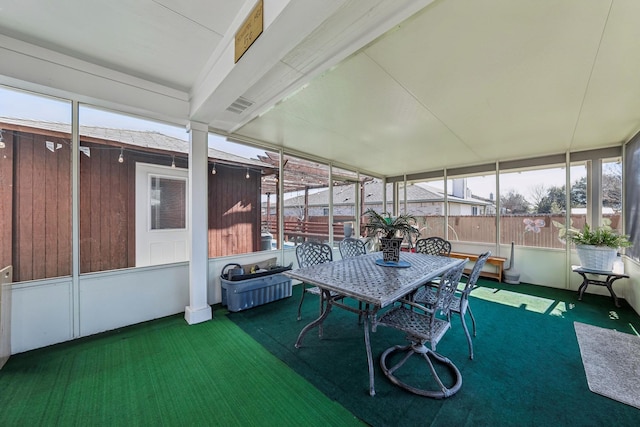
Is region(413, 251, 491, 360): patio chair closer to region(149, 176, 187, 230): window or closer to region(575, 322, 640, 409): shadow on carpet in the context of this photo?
region(575, 322, 640, 409): shadow on carpet

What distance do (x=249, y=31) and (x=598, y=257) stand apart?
208 inches

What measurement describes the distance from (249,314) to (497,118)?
398 cm

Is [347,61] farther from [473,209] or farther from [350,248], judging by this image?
[473,209]

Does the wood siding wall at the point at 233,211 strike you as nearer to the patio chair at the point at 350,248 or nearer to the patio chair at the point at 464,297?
the patio chair at the point at 350,248

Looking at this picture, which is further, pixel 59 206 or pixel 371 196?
pixel 371 196

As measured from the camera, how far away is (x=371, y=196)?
6559 millimetres

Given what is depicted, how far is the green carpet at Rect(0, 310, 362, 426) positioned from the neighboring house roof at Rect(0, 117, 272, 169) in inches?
83.1

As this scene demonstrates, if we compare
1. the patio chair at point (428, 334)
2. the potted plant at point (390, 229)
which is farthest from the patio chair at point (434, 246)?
the patio chair at point (428, 334)

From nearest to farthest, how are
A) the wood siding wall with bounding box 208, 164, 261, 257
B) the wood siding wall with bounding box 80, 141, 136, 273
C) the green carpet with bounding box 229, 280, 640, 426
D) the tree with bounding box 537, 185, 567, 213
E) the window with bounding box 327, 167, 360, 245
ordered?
the green carpet with bounding box 229, 280, 640, 426 → the wood siding wall with bounding box 80, 141, 136, 273 → the wood siding wall with bounding box 208, 164, 261, 257 → the tree with bounding box 537, 185, 567, 213 → the window with bounding box 327, 167, 360, 245

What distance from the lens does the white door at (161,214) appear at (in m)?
2.96

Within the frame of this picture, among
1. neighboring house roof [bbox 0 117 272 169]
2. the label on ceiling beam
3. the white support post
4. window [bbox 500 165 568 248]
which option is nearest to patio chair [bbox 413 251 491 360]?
the label on ceiling beam

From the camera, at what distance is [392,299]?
1.67 meters

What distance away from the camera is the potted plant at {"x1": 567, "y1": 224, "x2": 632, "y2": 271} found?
3.39 meters

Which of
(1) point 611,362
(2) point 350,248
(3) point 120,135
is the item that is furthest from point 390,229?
(3) point 120,135
